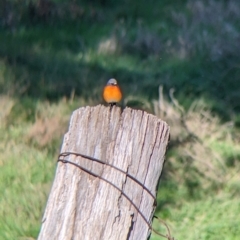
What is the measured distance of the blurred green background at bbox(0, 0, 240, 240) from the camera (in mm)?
4934

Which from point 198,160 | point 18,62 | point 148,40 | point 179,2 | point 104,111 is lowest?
point 104,111

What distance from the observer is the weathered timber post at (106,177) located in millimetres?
2072

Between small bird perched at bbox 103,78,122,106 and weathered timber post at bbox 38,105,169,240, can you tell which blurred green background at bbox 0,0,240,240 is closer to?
small bird perched at bbox 103,78,122,106

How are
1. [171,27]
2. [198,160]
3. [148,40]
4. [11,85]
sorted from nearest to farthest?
[198,160]
[11,85]
[148,40]
[171,27]

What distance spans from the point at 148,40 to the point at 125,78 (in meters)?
1.39

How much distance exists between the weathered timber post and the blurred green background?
230 centimetres

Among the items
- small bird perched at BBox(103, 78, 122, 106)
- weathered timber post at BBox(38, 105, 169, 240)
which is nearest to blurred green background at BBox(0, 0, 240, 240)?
small bird perched at BBox(103, 78, 122, 106)

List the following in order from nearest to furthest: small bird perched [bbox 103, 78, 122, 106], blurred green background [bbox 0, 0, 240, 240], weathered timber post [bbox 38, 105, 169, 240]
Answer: weathered timber post [bbox 38, 105, 169, 240] < small bird perched [bbox 103, 78, 122, 106] < blurred green background [bbox 0, 0, 240, 240]

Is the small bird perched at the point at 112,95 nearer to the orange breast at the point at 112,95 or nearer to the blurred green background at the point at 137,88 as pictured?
the orange breast at the point at 112,95

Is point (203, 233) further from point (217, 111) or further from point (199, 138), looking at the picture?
point (217, 111)

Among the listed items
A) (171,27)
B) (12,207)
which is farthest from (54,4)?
(12,207)

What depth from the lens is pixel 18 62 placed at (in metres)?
7.13

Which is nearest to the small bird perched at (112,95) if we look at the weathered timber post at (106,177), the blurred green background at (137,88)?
the weathered timber post at (106,177)

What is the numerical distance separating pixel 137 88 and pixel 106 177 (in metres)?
4.91
